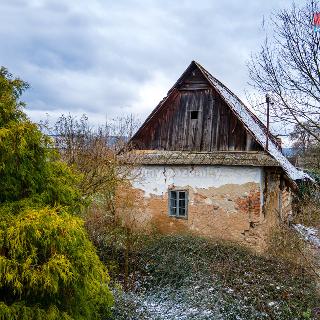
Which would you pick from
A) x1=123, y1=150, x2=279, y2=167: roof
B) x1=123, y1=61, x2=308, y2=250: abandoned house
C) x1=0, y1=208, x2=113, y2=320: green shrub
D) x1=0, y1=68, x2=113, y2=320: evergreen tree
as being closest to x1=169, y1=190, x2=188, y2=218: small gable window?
x1=123, y1=61, x2=308, y2=250: abandoned house

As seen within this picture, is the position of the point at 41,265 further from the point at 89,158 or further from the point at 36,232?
the point at 89,158

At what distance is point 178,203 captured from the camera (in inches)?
497

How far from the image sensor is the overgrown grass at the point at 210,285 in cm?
716

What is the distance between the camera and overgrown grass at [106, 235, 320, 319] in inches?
282

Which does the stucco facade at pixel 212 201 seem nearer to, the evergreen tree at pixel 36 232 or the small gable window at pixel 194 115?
the small gable window at pixel 194 115

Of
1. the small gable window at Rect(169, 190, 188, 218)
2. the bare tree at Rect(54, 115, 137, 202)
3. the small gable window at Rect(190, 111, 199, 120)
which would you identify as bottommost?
the small gable window at Rect(169, 190, 188, 218)

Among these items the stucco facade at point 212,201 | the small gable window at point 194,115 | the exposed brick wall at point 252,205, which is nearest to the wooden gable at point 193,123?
the small gable window at point 194,115

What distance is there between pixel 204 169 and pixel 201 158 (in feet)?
1.25

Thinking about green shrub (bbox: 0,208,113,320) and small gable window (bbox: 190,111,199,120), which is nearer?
green shrub (bbox: 0,208,113,320)

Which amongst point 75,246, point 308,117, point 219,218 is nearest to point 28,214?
point 75,246

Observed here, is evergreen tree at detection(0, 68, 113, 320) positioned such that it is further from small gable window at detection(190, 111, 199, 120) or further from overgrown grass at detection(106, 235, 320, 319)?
A: small gable window at detection(190, 111, 199, 120)

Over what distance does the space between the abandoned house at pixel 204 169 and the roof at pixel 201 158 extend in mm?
28

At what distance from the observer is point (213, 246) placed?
396 inches

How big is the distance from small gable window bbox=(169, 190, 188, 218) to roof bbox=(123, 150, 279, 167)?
108 cm
